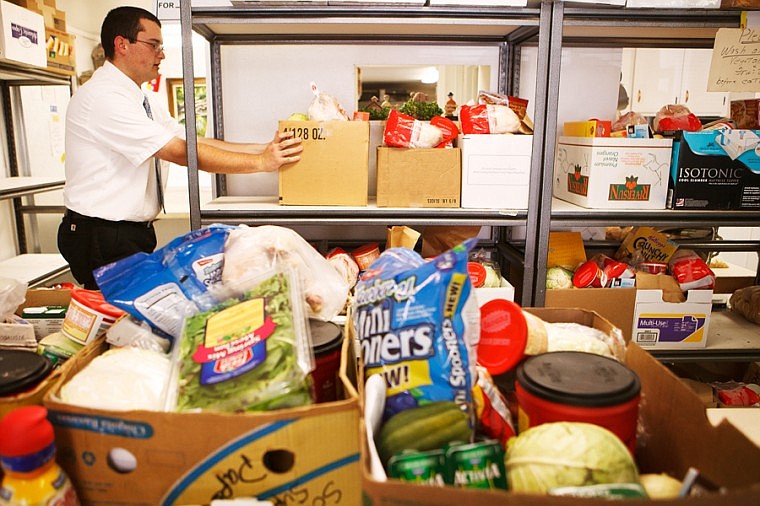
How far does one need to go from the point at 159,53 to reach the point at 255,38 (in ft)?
1.35

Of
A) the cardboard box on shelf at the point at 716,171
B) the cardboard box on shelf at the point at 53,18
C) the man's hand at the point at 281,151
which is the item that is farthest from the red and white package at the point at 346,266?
the cardboard box on shelf at the point at 53,18

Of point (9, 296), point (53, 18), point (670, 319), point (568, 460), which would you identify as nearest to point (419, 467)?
point (568, 460)

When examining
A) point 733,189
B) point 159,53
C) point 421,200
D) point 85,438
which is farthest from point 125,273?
point 733,189

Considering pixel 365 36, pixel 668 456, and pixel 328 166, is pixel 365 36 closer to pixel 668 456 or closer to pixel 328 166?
pixel 328 166

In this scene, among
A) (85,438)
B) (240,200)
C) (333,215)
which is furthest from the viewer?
(240,200)

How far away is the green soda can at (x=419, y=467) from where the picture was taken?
0.75m

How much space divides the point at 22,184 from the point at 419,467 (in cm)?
330

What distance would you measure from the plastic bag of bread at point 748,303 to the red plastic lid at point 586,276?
88 centimetres

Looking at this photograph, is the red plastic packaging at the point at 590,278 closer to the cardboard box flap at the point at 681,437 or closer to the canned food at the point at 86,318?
the cardboard box flap at the point at 681,437

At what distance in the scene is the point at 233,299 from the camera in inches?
42.1

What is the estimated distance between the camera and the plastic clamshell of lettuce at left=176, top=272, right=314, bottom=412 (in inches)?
33.8

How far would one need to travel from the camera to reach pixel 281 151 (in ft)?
6.47

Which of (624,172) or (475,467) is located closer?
(475,467)

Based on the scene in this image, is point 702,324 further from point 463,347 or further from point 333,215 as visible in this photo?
point 463,347
